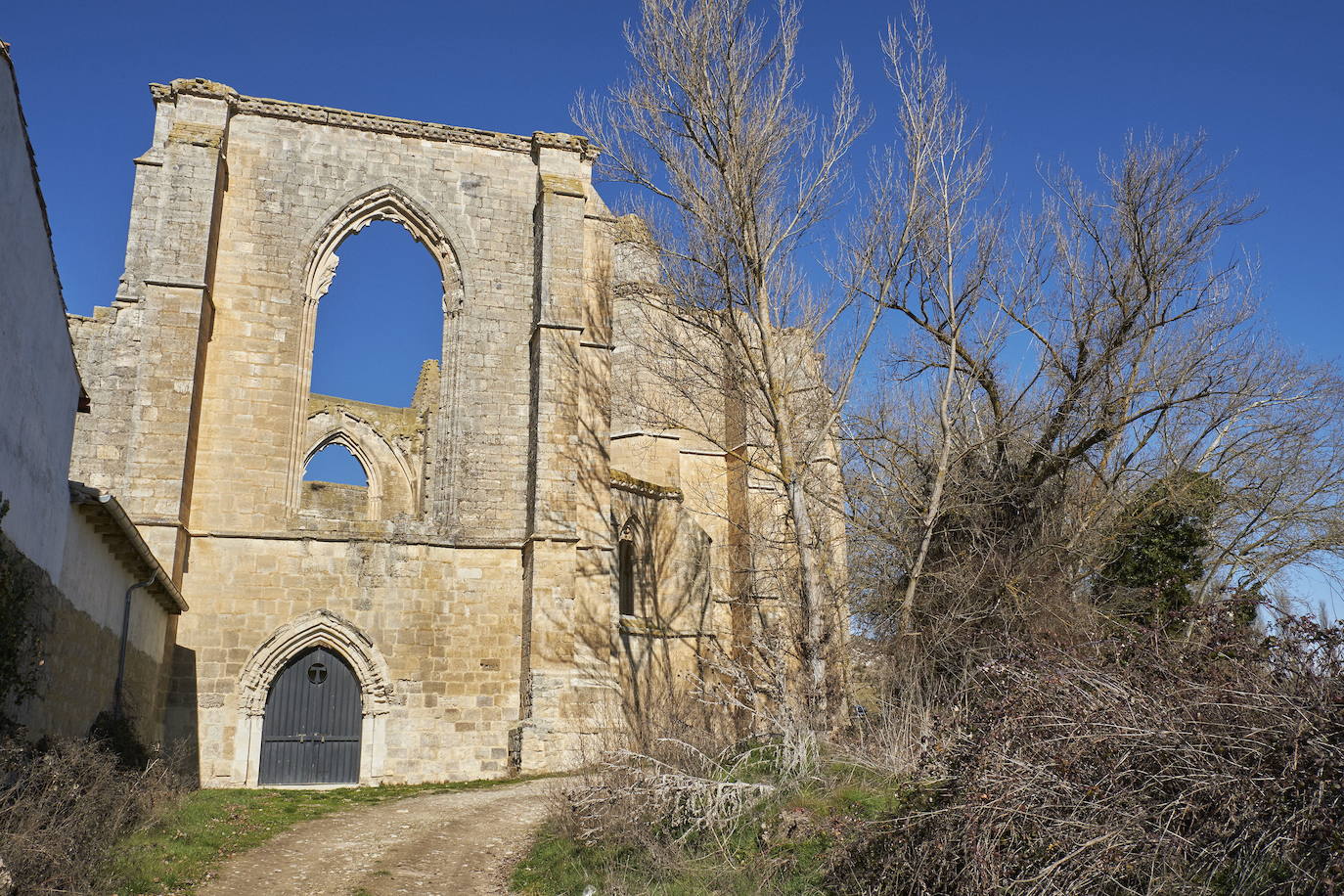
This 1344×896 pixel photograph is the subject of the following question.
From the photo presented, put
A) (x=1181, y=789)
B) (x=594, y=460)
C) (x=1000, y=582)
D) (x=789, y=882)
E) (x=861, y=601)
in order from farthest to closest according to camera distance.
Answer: (x=594, y=460), (x=861, y=601), (x=1000, y=582), (x=789, y=882), (x=1181, y=789)

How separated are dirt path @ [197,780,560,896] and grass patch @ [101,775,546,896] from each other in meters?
0.18

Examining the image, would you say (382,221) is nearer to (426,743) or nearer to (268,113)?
(268,113)

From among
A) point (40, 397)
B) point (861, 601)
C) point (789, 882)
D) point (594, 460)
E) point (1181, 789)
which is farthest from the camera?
point (594, 460)

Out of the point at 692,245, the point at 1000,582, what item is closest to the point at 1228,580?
the point at 1000,582

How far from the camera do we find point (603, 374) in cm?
1580

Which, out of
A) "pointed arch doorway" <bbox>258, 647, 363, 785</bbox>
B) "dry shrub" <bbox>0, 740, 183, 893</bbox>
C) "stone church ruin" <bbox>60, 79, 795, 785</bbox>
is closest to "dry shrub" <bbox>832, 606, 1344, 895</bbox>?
"dry shrub" <bbox>0, 740, 183, 893</bbox>

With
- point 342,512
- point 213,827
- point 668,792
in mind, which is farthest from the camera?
point 342,512

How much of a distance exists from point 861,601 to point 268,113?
10801 mm

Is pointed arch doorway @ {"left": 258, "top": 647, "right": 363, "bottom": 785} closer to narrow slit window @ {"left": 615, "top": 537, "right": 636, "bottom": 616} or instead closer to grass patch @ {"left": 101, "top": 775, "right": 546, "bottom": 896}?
grass patch @ {"left": 101, "top": 775, "right": 546, "bottom": 896}

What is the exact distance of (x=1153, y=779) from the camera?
4.52 meters

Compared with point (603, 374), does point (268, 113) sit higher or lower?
higher

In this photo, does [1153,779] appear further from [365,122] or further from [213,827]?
[365,122]

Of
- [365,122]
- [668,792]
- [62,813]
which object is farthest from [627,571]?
[62,813]

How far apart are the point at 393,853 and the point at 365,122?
1120 cm
